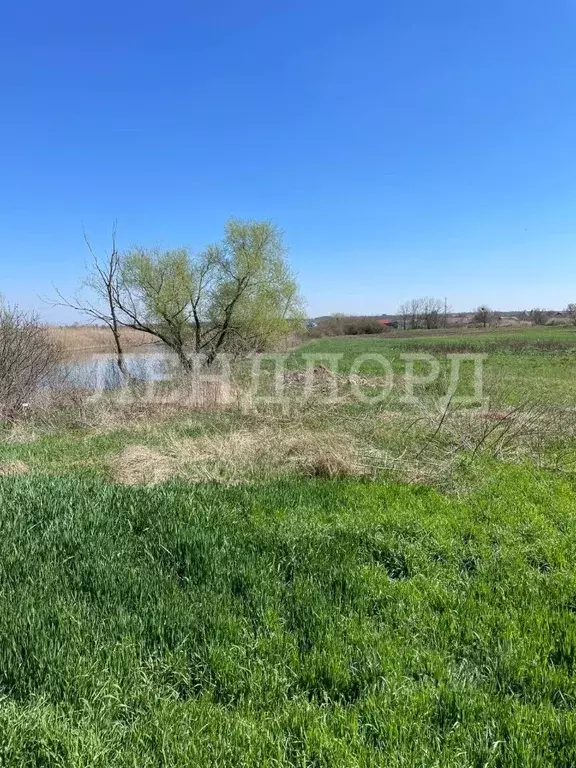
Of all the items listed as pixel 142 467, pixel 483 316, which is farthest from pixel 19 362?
pixel 483 316

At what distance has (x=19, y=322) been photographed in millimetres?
14727

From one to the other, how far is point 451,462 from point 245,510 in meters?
3.28

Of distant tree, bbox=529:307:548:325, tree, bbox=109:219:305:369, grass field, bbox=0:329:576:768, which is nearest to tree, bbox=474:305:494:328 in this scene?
distant tree, bbox=529:307:548:325

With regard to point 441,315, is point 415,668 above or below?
below

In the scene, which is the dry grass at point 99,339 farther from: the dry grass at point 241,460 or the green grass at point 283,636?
the green grass at point 283,636

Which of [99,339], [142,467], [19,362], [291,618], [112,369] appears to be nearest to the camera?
[291,618]

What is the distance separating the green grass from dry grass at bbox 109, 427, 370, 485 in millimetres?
1652

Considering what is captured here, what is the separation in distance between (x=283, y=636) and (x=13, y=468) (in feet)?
19.9

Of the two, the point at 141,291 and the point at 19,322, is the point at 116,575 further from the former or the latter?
the point at 141,291

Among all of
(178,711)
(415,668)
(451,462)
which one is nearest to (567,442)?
(451,462)

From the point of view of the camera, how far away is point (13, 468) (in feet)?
24.2

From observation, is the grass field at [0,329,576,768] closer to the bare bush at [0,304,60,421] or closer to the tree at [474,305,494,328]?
the bare bush at [0,304,60,421]

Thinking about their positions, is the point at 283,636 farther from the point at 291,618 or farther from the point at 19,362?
the point at 19,362

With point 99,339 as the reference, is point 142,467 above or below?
below
